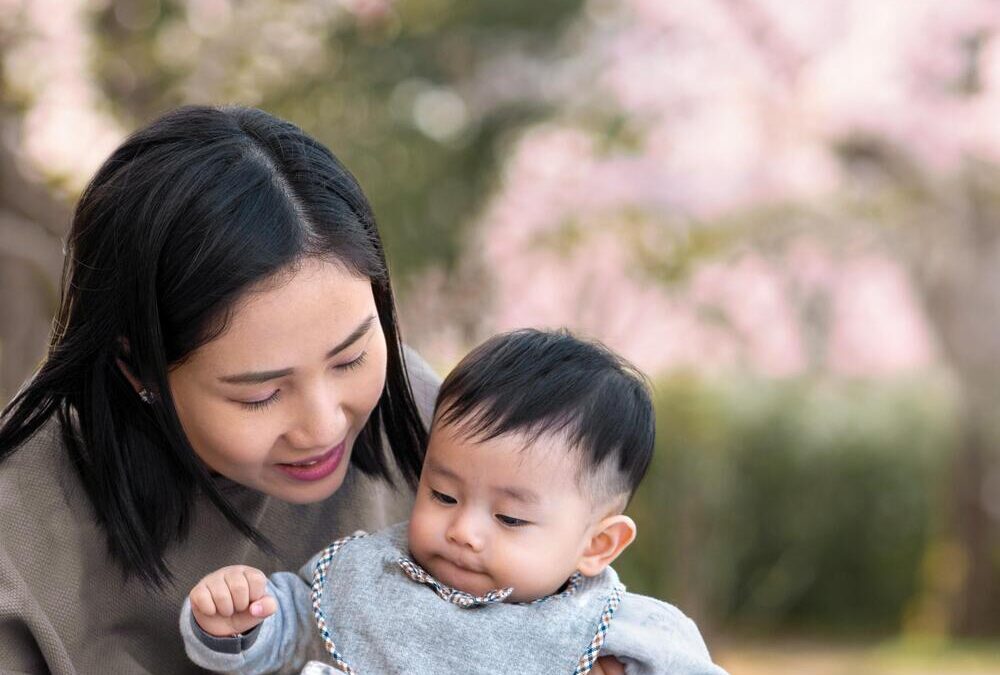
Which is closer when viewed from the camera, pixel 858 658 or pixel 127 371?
pixel 127 371

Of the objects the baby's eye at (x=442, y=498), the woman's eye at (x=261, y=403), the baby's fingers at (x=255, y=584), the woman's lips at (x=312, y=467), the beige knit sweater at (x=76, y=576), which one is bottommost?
the beige knit sweater at (x=76, y=576)

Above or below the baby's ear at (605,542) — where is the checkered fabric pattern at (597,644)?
below

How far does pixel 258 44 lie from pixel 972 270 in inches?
167

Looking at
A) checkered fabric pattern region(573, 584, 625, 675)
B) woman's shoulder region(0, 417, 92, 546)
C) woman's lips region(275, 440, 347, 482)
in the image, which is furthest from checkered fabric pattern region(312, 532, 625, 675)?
woman's shoulder region(0, 417, 92, 546)

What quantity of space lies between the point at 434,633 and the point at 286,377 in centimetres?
39

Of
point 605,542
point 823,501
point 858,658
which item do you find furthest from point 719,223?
point 605,542

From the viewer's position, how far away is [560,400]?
1.86m

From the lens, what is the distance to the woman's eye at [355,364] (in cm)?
182

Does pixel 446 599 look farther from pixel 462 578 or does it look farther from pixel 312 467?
pixel 312 467

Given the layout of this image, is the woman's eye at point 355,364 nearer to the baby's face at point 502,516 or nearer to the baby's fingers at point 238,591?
the baby's face at point 502,516

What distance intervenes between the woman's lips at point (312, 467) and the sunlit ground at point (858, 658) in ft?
17.0

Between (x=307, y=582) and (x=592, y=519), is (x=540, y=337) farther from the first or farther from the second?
(x=307, y=582)

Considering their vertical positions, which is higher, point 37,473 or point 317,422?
point 317,422

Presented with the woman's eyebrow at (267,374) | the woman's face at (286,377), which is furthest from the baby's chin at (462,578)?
the woman's eyebrow at (267,374)
